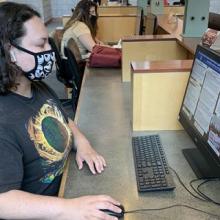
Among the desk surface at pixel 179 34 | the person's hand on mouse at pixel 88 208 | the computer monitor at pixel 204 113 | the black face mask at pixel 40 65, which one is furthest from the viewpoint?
the desk surface at pixel 179 34

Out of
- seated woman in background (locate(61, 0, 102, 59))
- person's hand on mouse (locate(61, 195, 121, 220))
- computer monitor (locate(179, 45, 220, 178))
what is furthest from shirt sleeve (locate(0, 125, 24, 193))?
seated woman in background (locate(61, 0, 102, 59))

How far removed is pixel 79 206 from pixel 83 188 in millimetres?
136

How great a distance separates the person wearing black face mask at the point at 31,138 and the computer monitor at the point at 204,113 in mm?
330

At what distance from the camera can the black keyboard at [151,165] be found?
96cm

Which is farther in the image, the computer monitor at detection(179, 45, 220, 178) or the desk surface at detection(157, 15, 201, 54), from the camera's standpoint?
the desk surface at detection(157, 15, 201, 54)

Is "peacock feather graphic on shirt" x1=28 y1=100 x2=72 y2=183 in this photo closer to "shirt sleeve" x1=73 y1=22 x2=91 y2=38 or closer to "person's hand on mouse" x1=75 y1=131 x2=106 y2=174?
"person's hand on mouse" x1=75 y1=131 x2=106 y2=174

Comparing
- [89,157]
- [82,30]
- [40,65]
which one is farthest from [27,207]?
[82,30]

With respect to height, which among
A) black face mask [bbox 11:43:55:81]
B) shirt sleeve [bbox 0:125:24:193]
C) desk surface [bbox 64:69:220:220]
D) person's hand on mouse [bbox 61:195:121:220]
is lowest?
desk surface [bbox 64:69:220:220]

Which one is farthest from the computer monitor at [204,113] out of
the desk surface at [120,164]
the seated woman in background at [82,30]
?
the seated woman in background at [82,30]

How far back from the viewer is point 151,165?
106cm

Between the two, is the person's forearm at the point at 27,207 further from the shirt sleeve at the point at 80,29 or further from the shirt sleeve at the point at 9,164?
the shirt sleeve at the point at 80,29

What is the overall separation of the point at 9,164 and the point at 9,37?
41 cm

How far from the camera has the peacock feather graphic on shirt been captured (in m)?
1.03

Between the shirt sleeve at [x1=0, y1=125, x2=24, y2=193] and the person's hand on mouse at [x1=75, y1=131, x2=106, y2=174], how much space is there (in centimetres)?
27
